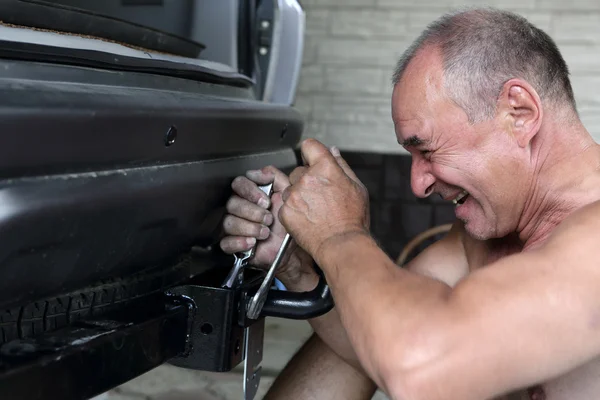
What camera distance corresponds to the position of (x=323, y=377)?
77.3 inches

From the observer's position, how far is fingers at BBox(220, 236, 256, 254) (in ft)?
4.73

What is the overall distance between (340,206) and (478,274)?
0.27 metres

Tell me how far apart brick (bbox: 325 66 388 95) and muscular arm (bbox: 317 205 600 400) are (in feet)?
10.0

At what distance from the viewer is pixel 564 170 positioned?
4.69ft

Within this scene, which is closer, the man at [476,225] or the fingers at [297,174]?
the man at [476,225]

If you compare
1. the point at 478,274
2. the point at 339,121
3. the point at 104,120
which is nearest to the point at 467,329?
the point at 478,274

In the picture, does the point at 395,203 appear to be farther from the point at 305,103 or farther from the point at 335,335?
the point at 335,335

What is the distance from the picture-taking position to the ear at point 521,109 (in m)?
1.36

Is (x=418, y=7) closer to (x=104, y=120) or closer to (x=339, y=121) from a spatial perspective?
(x=339, y=121)

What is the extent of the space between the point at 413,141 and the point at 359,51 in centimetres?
279

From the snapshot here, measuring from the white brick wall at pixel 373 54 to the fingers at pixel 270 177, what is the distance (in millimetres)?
2730

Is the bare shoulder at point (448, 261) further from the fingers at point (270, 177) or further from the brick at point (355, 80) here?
the brick at point (355, 80)

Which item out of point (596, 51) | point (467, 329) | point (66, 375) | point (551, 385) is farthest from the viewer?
point (596, 51)

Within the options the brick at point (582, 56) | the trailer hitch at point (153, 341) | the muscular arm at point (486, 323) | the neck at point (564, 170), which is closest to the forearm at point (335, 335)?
the trailer hitch at point (153, 341)
